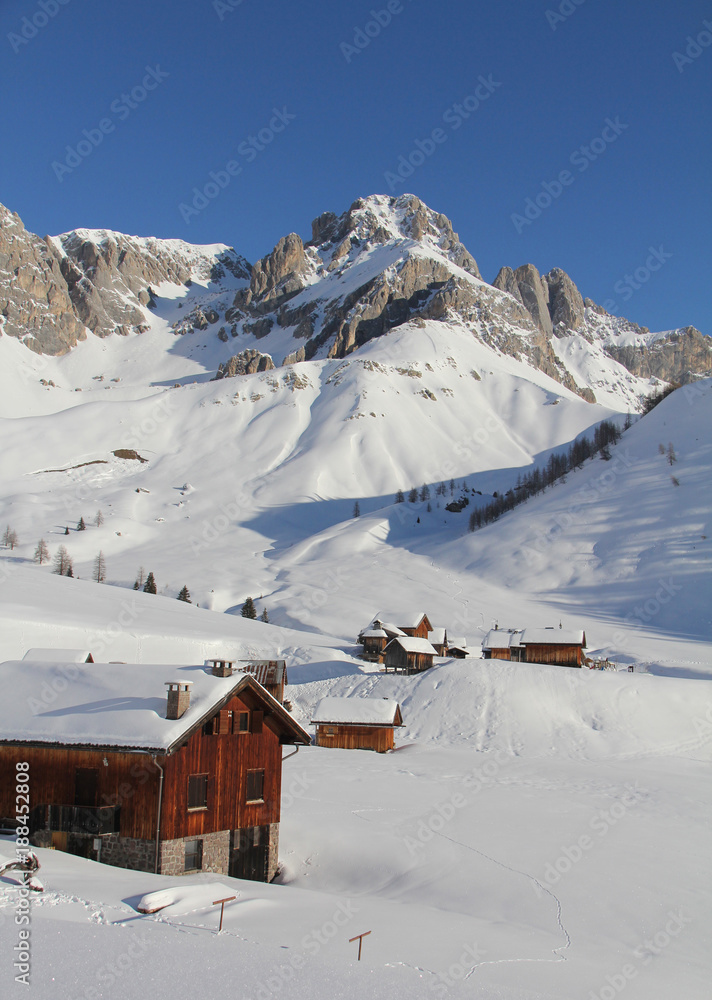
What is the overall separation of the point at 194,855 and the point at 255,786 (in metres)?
2.74

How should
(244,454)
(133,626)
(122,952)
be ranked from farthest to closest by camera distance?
1. (244,454)
2. (133,626)
3. (122,952)

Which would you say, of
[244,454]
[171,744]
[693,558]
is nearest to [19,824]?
[171,744]

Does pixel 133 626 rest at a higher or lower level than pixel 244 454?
lower

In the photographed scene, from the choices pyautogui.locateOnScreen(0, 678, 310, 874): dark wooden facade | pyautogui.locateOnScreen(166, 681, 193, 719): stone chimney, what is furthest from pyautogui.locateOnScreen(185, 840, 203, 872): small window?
pyautogui.locateOnScreen(166, 681, 193, 719): stone chimney

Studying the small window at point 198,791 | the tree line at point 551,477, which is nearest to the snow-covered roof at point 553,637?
the small window at point 198,791

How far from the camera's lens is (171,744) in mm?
18406

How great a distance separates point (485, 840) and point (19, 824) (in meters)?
14.7

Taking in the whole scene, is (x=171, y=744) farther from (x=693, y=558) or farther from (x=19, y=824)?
(x=693, y=558)

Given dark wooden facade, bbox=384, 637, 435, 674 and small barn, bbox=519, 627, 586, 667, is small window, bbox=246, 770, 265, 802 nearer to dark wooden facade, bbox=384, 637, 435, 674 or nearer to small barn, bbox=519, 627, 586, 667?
dark wooden facade, bbox=384, 637, 435, 674

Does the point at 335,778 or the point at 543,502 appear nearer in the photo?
the point at 335,778

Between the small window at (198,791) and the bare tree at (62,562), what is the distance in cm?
7744

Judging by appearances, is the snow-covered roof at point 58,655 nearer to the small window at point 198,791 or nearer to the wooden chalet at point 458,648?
the small window at point 198,791

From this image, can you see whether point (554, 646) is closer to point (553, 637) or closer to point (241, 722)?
point (553, 637)

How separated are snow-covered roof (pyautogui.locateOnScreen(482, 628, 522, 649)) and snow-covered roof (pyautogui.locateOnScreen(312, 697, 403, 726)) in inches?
735
